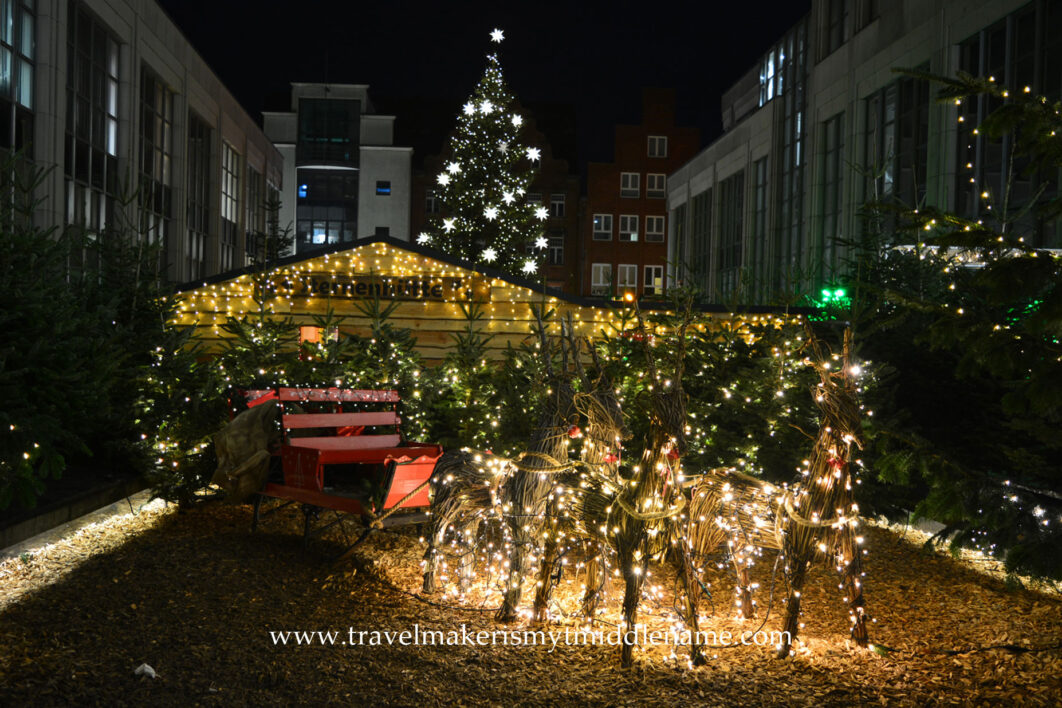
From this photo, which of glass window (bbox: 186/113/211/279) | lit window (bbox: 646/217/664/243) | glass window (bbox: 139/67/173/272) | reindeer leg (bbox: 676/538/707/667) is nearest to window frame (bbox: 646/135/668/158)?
lit window (bbox: 646/217/664/243)

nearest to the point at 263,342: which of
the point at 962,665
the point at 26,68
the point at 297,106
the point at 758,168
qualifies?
the point at 962,665

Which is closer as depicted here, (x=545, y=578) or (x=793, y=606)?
(x=793, y=606)

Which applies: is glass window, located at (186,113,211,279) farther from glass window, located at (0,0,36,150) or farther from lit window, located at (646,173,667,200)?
lit window, located at (646,173,667,200)

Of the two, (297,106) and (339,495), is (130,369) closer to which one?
(339,495)

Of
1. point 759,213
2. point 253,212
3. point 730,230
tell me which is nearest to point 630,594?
point 759,213

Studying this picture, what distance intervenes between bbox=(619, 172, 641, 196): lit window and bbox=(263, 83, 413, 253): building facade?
40.7 ft

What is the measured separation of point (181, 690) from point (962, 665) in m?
4.06

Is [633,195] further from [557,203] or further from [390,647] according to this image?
[390,647]

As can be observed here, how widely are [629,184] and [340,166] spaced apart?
661 inches

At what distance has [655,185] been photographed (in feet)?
178

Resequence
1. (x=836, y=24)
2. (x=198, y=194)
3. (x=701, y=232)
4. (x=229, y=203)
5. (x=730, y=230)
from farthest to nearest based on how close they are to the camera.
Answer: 1. (x=701, y=232)
2. (x=730, y=230)
3. (x=229, y=203)
4. (x=198, y=194)
5. (x=836, y=24)

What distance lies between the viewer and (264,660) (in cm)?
482

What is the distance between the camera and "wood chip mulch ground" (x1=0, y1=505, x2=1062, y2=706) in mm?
4492

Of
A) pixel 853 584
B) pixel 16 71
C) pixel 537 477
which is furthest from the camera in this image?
pixel 16 71
